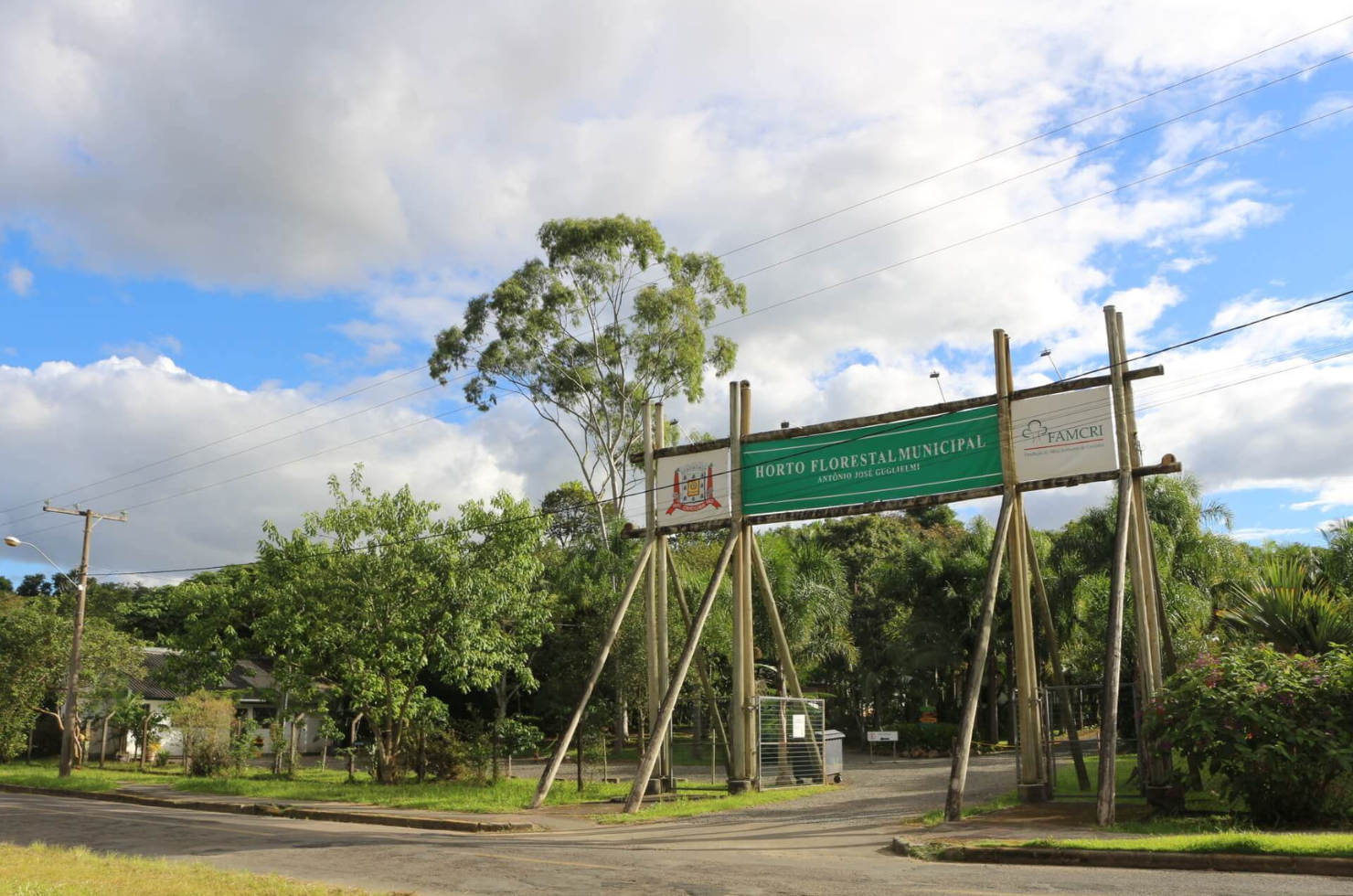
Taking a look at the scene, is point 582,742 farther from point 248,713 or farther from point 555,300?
point 555,300

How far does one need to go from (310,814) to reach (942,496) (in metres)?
12.2

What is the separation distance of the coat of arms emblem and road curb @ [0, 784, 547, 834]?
686 cm

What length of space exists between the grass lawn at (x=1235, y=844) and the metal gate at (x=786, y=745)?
29.0 ft

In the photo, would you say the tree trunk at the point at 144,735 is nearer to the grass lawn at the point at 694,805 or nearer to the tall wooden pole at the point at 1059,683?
the grass lawn at the point at 694,805

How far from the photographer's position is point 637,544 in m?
29.9

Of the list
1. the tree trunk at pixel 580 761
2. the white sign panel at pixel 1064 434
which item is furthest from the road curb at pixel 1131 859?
the tree trunk at pixel 580 761

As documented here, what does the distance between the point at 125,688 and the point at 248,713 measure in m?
5.27

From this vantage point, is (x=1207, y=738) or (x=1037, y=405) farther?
(x=1037, y=405)

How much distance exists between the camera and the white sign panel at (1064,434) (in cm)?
1549

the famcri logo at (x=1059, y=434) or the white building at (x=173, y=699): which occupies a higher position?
the famcri logo at (x=1059, y=434)

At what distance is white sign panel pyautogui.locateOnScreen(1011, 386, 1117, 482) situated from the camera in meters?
15.5

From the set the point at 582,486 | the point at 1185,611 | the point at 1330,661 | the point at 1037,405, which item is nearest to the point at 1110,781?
the point at 1330,661

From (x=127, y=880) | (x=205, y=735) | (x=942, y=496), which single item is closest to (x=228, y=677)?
(x=205, y=735)

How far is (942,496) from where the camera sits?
17.0 meters
